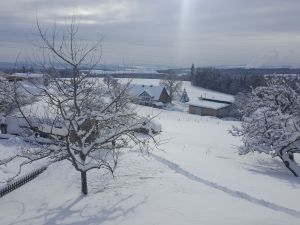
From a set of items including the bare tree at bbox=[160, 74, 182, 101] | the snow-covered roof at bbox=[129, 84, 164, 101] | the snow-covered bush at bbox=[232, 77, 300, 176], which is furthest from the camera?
the bare tree at bbox=[160, 74, 182, 101]

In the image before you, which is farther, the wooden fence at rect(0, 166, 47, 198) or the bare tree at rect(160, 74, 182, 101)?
the bare tree at rect(160, 74, 182, 101)

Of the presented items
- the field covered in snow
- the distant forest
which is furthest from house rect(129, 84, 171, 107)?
the field covered in snow

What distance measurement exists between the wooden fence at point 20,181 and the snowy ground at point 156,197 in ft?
0.88

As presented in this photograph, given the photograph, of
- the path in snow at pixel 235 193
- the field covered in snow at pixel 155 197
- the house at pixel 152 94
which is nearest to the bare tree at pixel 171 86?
the house at pixel 152 94

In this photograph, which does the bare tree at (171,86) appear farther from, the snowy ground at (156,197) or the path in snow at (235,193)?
the snowy ground at (156,197)

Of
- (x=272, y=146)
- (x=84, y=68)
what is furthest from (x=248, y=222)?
(x=272, y=146)

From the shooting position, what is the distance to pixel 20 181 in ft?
49.7

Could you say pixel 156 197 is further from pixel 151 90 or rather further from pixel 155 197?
pixel 151 90

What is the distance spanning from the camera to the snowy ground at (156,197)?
391 inches

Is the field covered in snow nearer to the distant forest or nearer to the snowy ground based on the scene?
the snowy ground

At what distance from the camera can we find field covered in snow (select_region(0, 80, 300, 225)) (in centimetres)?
992

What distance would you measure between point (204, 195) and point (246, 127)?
11.9 metres

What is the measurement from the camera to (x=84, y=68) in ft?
40.5

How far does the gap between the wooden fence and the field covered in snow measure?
0.80 feet
